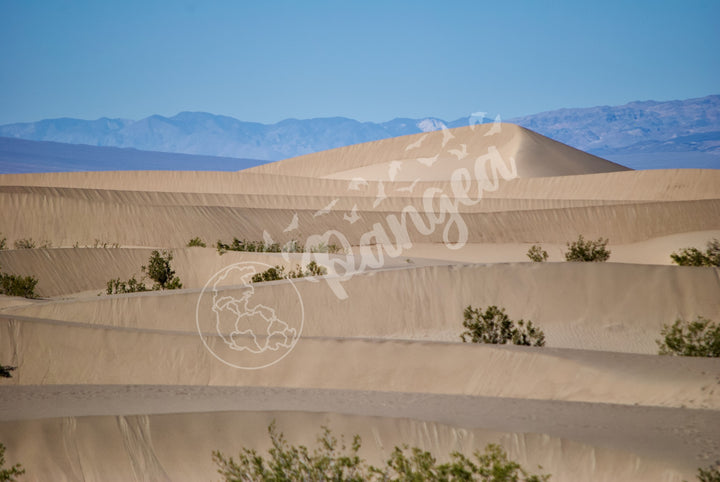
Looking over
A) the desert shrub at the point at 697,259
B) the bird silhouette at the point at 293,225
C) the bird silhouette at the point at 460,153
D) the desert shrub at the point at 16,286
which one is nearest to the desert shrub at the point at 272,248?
the bird silhouette at the point at 293,225

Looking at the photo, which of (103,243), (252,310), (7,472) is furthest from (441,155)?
(7,472)

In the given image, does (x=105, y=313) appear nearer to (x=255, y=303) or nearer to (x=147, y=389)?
(x=255, y=303)

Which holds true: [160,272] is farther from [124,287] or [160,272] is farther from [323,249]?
[323,249]

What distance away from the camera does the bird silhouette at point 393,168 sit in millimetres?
48438

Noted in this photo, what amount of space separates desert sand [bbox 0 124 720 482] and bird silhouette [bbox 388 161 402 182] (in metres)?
14.6

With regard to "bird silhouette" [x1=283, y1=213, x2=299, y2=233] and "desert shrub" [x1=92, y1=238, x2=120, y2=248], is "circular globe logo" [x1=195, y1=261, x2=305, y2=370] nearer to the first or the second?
"desert shrub" [x1=92, y1=238, x2=120, y2=248]

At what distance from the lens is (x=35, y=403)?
823 centimetres

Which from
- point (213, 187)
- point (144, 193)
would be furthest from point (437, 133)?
point (144, 193)

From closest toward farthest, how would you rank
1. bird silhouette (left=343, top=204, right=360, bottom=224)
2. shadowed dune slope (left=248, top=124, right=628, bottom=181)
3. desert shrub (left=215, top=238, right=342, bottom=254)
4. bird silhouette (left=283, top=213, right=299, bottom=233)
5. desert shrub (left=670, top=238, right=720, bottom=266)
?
desert shrub (left=670, top=238, right=720, bottom=266) → desert shrub (left=215, top=238, right=342, bottom=254) → bird silhouette (left=283, top=213, right=299, bottom=233) → bird silhouette (left=343, top=204, right=360, bottom=224) → shadowed dune slope (left=248, top=124, right=628, bottom=181)

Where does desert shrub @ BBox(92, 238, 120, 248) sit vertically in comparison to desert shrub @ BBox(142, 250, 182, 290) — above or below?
above

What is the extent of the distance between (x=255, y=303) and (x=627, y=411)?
838 cm

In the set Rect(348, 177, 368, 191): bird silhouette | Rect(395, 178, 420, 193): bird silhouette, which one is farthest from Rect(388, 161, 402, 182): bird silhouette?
Rect(348, 177, 368, 191): bird silhouette

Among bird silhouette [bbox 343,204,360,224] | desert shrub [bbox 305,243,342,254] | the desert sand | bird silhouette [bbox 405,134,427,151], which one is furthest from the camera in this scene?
bird silhouette [bbox 405,134,427,151]

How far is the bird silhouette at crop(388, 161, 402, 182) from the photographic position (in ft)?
159
